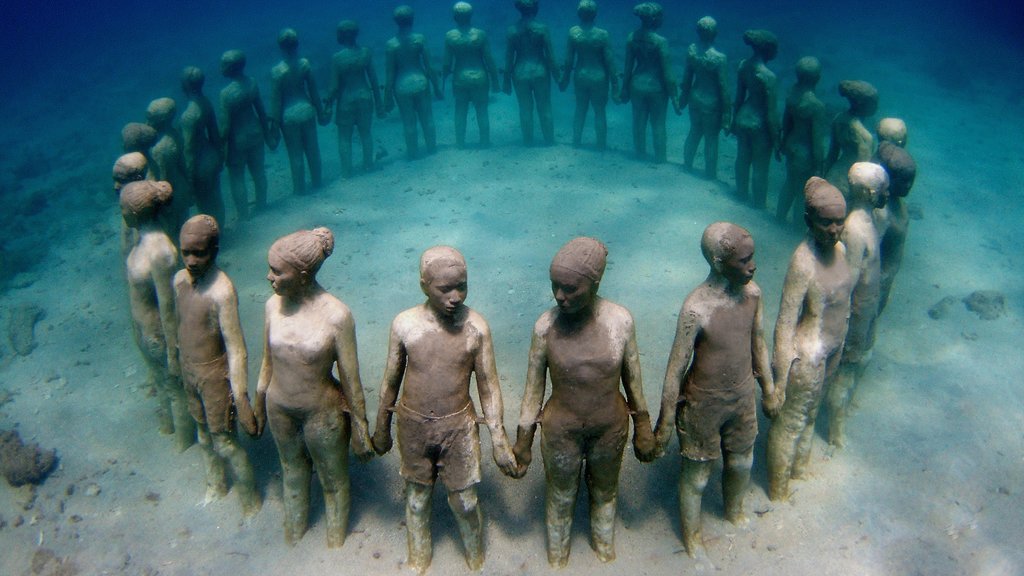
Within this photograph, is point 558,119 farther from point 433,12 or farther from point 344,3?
point 344,3

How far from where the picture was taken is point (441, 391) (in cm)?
337

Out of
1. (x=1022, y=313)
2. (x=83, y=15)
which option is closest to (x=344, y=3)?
(x=83, y=15)

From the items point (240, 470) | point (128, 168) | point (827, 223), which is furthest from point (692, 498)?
point (128, 168)

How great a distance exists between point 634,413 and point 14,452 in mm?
5430

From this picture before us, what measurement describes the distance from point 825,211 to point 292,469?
388 centimetres

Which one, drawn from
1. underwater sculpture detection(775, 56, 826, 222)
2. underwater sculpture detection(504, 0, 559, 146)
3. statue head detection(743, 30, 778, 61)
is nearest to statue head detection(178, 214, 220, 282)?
underwater sculpture detection(775, 56, 826, 222)

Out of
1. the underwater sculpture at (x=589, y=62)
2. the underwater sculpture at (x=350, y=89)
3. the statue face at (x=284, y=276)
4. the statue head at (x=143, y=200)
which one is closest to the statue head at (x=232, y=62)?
the underwater sculpture at (x=350, y=89)

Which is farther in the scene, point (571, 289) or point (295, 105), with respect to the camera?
point (295, 105)

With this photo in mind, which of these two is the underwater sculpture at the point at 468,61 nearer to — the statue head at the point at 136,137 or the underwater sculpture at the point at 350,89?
the underwater sculpture at the point at 350,89

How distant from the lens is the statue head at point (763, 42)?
311 inches

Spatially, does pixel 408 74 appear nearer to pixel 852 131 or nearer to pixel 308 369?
pixel 852 131

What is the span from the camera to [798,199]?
812 centimetres

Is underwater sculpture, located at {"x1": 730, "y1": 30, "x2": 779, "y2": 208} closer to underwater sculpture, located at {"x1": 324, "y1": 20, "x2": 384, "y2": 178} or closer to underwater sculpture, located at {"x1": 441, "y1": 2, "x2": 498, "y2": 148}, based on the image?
underwater sculpture, located at {"x1": 441, "y1": 2, "x2": 498, "y2": 148}

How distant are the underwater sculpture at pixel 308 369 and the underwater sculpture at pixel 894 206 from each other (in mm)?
4341
